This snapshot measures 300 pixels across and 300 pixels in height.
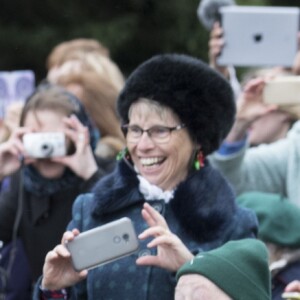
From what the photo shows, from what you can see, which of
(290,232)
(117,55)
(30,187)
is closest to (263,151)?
(290,232)

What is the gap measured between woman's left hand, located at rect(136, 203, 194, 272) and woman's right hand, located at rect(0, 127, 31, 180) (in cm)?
143

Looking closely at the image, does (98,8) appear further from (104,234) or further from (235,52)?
(104,234)

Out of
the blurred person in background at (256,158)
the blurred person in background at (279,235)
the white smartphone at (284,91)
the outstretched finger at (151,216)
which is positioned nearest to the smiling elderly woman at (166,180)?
the outstretched finger at (151,216)

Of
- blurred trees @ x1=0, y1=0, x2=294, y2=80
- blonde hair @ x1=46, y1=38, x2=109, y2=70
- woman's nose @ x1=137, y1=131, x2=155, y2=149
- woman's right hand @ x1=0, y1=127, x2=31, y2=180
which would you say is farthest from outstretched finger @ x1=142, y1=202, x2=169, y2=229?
blurred trees @ x1=0, y1=0, x2=294, y2=80

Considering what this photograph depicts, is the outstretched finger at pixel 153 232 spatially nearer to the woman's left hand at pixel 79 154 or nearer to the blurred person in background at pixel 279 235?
the blurred person in background at pixel 279 235

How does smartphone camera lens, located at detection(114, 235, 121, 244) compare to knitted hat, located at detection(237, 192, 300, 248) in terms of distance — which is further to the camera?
knitted hat, located at detection(237, 192, 300, 248)

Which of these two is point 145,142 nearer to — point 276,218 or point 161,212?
point 161,212

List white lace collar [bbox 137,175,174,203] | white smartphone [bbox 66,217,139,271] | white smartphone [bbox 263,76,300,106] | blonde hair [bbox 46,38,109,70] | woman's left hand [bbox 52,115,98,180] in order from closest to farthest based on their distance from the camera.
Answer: white smartphone [bbox 66,217,139,271], white lace collar [bbox 137,175,174,203], white smartphone [bbox 263,76,300,106], woman's left hand [bbox 52,115,98,180], blonde hair [bbox 46,38,109,70]

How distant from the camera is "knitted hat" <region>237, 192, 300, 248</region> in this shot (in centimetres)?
461

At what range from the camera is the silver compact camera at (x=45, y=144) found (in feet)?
16.3

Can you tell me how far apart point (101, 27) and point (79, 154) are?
8313mm

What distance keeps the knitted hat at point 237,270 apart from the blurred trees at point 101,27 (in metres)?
9.49

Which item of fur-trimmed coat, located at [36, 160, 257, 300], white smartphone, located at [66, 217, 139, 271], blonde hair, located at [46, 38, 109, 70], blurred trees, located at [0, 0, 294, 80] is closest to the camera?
white smartphone, located at [66, 217, 139, 271]

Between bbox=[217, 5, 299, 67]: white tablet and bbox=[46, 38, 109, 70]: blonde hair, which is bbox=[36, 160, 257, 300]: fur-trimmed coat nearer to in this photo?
bbox=[217, 5, 299, 67]: white tablet
